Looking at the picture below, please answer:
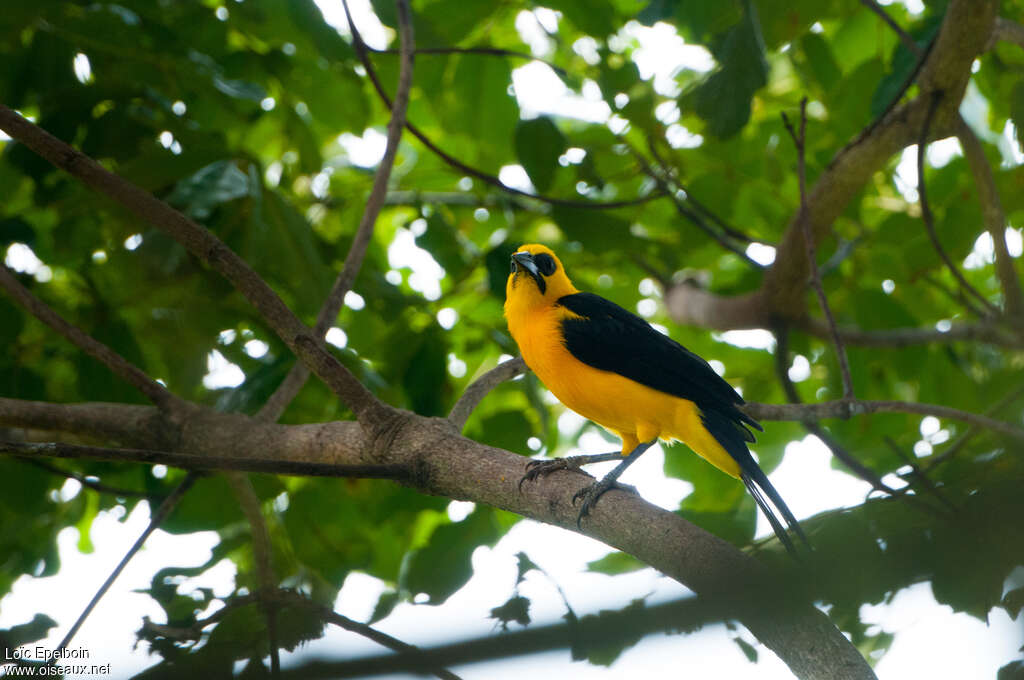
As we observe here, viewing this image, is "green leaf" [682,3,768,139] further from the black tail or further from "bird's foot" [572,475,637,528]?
"bird's foot" [572,475,637,528]

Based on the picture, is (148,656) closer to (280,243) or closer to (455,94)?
(280,243)

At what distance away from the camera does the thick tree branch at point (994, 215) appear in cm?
420

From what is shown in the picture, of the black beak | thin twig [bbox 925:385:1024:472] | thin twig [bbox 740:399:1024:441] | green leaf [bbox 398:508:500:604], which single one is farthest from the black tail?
the black beak

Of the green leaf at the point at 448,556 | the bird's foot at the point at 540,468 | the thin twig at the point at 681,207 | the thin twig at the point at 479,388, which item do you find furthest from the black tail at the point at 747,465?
the thin twig at the point at 681,207

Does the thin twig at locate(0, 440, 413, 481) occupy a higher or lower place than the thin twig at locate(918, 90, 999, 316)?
lower

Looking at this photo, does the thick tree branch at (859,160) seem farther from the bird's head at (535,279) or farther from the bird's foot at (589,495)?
the bird's foot at (589,495)

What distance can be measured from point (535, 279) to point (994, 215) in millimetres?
→ 2203

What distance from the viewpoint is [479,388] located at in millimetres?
3471

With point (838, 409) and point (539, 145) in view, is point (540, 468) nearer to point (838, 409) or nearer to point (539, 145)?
point (838, 409)

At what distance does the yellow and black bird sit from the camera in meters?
3.49

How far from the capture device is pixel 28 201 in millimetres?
5574

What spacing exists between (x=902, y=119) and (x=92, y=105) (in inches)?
143

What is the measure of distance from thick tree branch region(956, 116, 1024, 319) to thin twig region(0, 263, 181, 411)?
142 inches

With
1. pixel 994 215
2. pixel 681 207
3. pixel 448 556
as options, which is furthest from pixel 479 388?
pixel 994 215
